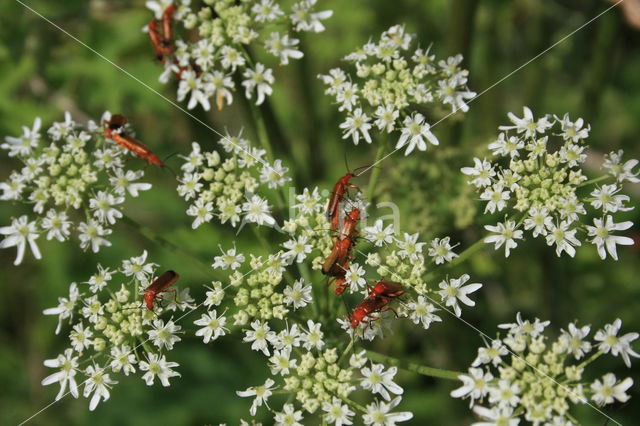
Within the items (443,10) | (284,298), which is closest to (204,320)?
(284,298)

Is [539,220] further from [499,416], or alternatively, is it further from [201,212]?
[201,212]

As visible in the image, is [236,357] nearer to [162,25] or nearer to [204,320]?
[204,320]

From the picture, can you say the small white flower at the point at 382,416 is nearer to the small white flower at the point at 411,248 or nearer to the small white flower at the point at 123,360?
the small white flower at the point at 411,248

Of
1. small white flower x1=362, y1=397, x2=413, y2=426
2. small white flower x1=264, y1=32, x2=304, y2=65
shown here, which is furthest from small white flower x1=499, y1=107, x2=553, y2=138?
small white flower x1=362, y1=397, x2=413, y2=426

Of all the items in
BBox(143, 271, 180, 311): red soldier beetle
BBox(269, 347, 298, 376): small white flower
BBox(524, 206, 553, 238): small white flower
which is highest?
BBox(524, 206, 553, 238): small white flower

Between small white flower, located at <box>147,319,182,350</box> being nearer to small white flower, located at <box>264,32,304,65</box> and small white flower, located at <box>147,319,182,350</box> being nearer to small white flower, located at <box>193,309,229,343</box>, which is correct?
small white flower, located at <box>193,309,229,343</box>

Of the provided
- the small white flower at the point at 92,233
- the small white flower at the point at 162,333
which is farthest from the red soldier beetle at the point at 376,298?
the small white flower at the point at 92,233

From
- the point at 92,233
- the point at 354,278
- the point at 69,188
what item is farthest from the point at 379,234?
the point at 69,188

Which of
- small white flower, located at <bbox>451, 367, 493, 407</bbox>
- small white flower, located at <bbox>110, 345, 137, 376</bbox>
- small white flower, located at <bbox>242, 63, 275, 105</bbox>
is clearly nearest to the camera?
small white flower, located at <bbox>451, 367, 493, 407</bbox>
